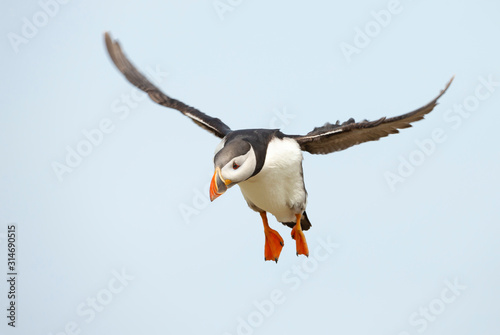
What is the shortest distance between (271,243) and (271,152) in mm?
2361

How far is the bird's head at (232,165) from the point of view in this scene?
11.8m

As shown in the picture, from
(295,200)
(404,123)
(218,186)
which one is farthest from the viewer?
(295,200)

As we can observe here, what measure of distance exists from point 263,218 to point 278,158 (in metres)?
2.05

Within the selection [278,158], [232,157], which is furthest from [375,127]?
[232,157]

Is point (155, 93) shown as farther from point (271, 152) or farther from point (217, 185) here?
point (217, 185)

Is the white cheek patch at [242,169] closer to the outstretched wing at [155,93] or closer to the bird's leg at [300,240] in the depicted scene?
the outstretched wing at [155,93]

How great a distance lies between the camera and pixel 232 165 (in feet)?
39.6

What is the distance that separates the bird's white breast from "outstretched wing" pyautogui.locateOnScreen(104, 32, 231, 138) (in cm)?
118

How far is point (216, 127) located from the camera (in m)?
14.4

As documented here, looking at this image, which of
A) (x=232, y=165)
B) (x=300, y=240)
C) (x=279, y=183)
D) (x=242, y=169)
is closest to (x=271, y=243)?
(x=300, y=240)

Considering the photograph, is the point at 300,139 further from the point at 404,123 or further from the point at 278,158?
the point at 404,123

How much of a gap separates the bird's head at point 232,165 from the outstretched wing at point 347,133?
1.62m

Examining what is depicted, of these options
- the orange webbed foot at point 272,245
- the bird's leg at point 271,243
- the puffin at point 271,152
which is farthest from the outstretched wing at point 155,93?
the orange webbed foot at point 272,245

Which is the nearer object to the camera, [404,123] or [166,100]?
[404,123]
